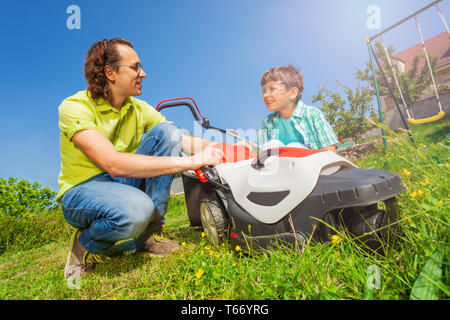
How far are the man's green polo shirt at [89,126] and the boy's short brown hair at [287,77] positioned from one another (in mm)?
1142

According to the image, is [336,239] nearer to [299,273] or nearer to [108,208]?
[299,273]

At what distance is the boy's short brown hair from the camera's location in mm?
2387

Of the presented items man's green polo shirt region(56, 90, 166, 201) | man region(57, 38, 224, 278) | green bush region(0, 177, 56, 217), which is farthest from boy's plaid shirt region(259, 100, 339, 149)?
green bush region(0, 177, 56, 217)

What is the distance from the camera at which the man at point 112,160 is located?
1.50 m

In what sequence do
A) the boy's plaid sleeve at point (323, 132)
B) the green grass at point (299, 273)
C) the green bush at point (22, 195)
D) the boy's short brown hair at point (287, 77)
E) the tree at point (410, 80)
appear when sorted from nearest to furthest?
the green grass at point (299, 273), the boy's plaid sleeve at point (323, 132), the boy's short brown hair at point (287, 77), the green bush at point (22, 195), the tree at point (410, 80)

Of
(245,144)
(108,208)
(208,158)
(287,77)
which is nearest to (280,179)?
(208,158)

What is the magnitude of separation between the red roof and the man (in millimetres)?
20220

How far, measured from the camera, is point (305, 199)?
117 cm

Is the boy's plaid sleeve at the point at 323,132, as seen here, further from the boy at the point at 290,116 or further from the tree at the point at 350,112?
the tree at the point at 350,112

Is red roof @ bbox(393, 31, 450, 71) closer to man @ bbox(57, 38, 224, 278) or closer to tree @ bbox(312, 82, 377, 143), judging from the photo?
tree @ bbox(312, 82, 377, 143)

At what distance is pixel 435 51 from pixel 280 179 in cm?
2313

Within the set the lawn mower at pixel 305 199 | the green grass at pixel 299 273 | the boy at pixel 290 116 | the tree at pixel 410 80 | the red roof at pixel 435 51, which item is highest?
the red roof at pixel 435 51

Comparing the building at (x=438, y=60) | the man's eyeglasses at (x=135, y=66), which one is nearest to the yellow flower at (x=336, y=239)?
the man's eyeglasses at (x=135, y=66)
